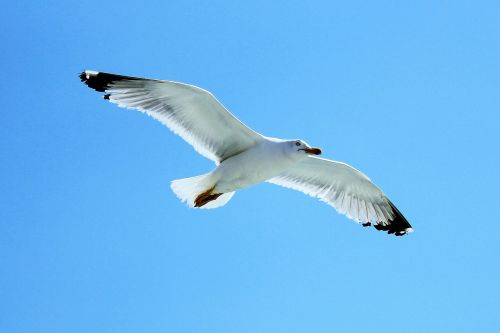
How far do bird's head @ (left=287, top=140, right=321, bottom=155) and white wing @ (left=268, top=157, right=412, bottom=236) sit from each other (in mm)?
1129

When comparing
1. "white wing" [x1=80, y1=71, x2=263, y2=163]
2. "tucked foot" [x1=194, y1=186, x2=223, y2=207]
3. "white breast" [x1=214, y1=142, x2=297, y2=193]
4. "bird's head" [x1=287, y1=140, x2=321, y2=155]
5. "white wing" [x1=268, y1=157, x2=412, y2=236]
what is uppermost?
"white wing" [x1=268, y1=157, x2=412, y2=236]

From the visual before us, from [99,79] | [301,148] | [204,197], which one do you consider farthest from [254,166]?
[99,79]

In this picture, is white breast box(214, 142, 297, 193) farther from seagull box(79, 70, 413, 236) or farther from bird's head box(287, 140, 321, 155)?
bird's head box(287, 140, 321, 155)

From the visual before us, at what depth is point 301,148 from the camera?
8883mm

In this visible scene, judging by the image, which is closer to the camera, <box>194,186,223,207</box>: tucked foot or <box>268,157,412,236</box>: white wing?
<box>194,186,223,207</box>: tucked foot

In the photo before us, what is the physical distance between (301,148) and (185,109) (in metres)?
1.33

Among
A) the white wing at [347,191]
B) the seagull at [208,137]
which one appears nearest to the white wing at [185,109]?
the seagull at [208,137]

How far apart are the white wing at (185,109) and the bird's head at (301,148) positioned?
1.47 feet

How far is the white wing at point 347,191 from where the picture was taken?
1022cm

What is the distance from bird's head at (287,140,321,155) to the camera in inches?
348

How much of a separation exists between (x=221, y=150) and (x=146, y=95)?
3.73 ft

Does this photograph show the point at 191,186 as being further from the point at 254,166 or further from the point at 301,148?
the point at 301,148

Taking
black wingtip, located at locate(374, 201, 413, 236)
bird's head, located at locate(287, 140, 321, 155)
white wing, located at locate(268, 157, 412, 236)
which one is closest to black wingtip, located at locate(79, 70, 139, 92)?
bird's head, located at locate(287, 140, 321, 155)

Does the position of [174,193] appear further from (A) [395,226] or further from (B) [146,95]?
(A) [395,226]
